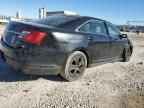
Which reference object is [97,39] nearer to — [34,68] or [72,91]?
[72,91]

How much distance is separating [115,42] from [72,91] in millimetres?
2722

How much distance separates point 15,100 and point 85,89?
1509mm

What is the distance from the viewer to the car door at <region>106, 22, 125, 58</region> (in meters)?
6.73

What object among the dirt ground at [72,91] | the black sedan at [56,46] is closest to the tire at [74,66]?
the black sedan at [56,46]

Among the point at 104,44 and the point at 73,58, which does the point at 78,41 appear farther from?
the point at 104,44

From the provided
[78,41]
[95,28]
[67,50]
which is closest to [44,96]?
[67,50]

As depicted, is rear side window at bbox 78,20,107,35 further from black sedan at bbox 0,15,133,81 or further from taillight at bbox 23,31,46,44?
taillight at bbox 23,31,46,44

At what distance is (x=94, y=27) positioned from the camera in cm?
603

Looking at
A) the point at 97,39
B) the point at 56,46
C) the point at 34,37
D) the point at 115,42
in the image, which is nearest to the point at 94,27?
the point at 97,39

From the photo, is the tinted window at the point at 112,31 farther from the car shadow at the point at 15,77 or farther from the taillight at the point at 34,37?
the taillight at the point at 34,37

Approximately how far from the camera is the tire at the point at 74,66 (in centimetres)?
516

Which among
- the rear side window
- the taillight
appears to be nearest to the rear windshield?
the rear side window

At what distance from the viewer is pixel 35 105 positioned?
3.86 meters

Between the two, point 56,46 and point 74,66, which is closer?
point 56,46
